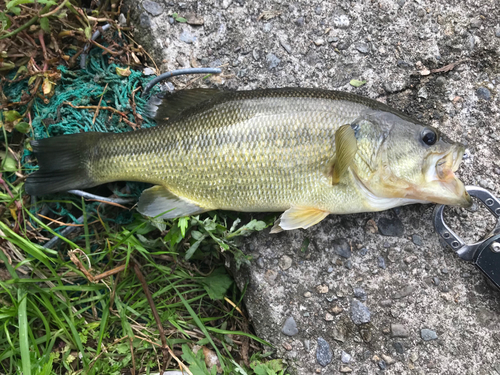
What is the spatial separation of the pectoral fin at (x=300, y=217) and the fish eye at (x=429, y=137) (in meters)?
0.76

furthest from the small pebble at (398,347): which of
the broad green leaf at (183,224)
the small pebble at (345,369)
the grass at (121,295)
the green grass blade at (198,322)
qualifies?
the broad green leaf at (183,224)

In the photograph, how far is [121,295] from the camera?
8.87ft

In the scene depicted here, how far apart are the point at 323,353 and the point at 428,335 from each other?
2.40 feet

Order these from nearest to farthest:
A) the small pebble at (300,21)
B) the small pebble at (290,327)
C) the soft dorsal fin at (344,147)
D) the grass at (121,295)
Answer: the soft dorsal fin at (344,147) → the grass at (121,295) → the small pebble at (290,327) → the small pebble at (300,21)

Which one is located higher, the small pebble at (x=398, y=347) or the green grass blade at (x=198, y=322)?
the small pebble at (x=398, y=347)

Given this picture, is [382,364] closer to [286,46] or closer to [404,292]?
[404,292]

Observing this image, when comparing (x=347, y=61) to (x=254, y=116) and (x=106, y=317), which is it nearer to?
(x=254, y=116)

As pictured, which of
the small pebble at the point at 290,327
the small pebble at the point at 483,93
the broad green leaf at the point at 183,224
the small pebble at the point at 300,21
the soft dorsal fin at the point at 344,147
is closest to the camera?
the soft dorsal fin at the point at 344,147

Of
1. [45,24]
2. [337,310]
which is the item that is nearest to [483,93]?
[337,310]

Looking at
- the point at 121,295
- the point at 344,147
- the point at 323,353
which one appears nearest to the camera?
the point at 344,147

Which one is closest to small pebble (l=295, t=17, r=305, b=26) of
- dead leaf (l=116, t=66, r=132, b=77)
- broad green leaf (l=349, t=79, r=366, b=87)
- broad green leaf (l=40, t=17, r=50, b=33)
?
broad green leaf (l=349, t=79, r=366, b=87)

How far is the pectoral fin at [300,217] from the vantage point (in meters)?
2.44

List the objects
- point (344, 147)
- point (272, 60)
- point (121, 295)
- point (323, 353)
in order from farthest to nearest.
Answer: point (272, 60)
point (121, 295)
point (323, 353)
point (344, 147)

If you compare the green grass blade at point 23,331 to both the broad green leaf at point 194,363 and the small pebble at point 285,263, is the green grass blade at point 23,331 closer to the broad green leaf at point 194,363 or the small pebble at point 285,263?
the broad green leaf at point 194,363
